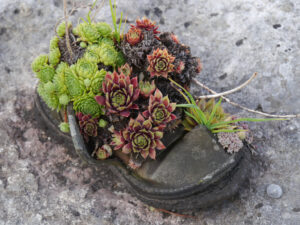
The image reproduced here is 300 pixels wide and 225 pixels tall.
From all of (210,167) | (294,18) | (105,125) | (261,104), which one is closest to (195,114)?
(210,167)

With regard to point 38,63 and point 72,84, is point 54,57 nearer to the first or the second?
point 38,63

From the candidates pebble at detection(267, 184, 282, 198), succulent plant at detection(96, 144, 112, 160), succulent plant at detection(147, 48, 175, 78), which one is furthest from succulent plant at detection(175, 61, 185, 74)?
pebble at detection(267, 184, 282, 198)

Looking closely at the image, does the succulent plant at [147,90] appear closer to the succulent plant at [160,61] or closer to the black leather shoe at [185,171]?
the succulent plant at [160,61]

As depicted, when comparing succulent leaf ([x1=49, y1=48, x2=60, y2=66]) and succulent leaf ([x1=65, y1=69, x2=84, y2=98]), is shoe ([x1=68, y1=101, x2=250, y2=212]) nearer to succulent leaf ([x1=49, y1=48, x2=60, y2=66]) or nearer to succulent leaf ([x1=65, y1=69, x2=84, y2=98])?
succulent leaf ([x1=65, y1=69, x2=84, y2=98])

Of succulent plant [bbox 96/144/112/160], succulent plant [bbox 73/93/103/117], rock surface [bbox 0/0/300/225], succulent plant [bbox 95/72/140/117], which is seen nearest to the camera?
succulent plant [bbox 95/72/140/117]

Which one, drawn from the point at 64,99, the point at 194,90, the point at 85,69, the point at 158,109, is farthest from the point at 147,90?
the point at 194,90

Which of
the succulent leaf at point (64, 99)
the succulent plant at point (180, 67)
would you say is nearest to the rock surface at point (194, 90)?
the succulent leaf at point (64, 99)

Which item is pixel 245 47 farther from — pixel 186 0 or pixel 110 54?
pixel 110 54
